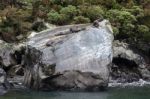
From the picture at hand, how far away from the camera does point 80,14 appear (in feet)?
129

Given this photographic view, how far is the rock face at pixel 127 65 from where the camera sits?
1324 inches

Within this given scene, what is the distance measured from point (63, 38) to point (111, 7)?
41.5ft

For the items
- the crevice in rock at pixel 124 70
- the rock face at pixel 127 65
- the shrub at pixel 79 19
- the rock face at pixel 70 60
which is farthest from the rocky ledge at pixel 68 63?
the shrub at pixel 79 19

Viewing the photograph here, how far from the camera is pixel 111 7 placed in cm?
4206

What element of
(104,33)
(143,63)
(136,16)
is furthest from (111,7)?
(104,33)

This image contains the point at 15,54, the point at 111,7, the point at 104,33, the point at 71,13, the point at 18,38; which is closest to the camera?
the point at 104,33

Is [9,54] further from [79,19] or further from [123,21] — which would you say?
[123,21]

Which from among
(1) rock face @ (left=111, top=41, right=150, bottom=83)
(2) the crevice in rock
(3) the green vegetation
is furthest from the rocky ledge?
(3) the green vegetation

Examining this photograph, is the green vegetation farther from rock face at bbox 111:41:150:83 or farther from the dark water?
the dark water

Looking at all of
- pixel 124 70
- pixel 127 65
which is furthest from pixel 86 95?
pixel 127 65

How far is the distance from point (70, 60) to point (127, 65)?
6565 mm

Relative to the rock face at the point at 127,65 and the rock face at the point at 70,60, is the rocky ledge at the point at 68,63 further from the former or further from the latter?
the rock face at the point at 127,65

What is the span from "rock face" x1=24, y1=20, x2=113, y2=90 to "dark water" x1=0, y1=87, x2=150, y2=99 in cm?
139

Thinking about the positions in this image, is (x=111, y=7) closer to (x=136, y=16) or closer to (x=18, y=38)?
(x=136, y=16)
